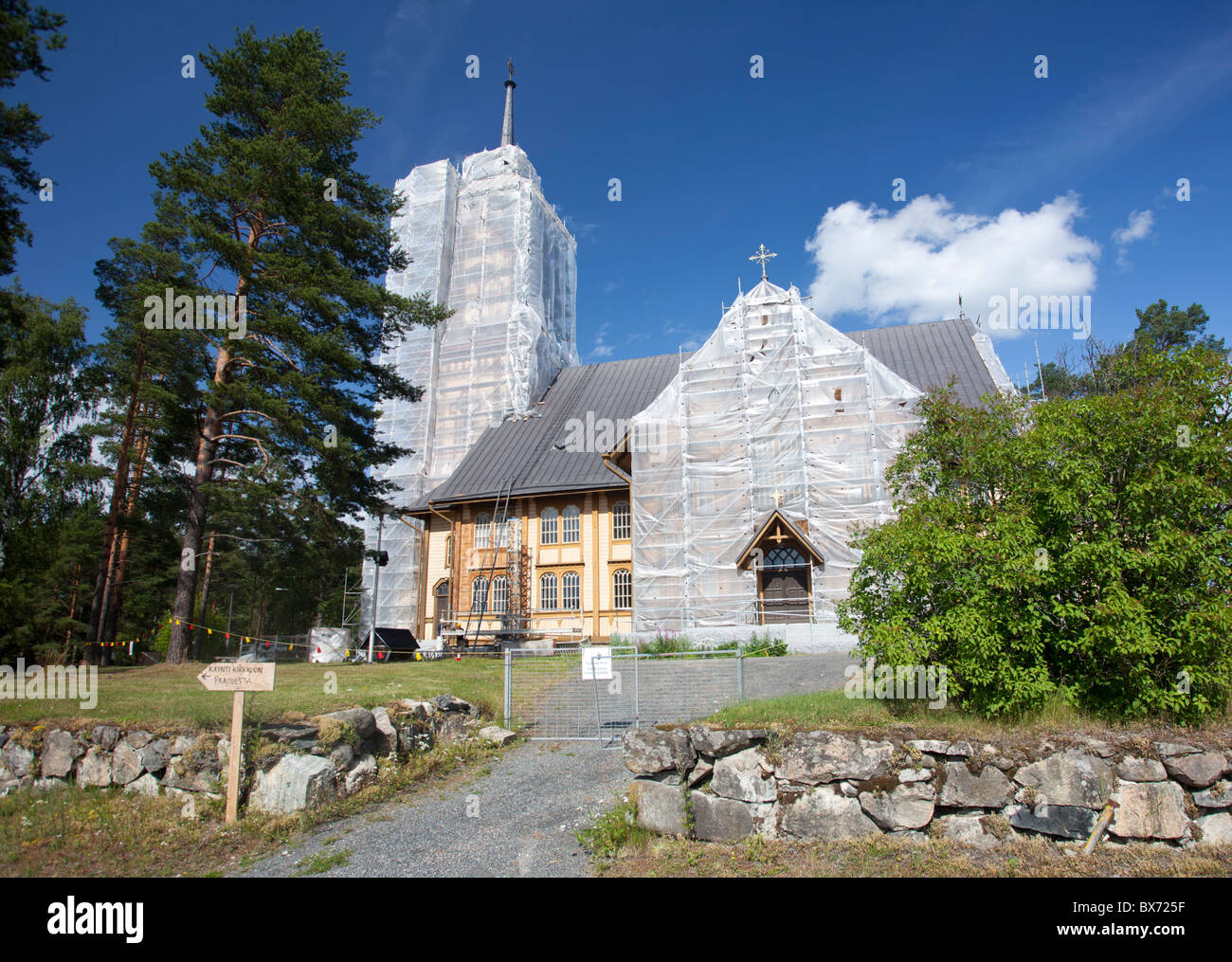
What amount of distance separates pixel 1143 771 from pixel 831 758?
2.42m

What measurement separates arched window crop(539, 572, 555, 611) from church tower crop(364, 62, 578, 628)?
8494mm

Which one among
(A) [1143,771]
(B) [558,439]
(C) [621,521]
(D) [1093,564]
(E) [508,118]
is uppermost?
(E) [508,118]

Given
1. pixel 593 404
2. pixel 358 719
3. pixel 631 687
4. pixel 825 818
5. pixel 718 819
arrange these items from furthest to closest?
pixel 593 404, pixel 631 687, pixel 358 719, pixel 718 819, pixel 825 818

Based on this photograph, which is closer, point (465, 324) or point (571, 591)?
point (571, 591)

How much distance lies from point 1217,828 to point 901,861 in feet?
8.07

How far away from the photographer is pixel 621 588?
31.6 meters

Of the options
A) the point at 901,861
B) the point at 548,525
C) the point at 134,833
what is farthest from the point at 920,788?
the point at 548,525

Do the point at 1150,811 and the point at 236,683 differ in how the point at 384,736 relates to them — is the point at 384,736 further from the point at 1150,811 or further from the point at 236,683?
the point at 1150,811

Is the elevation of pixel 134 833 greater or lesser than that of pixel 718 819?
lesser

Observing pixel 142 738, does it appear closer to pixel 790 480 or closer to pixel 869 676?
pixel 869 676

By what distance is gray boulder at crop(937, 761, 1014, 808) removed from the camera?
5.88 meters

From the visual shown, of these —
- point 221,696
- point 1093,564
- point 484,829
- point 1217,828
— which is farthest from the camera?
point 221,696

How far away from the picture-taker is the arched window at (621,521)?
3186cm
